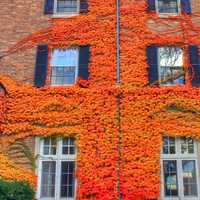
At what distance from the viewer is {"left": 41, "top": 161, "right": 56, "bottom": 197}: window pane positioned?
1308 centimetres

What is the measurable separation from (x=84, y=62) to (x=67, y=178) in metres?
4.21

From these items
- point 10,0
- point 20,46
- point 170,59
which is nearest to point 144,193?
point 170,59

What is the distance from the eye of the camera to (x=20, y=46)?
14953mm

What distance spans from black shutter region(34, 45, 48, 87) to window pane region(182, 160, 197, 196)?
5.72 meters

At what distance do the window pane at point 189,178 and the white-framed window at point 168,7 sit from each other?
233 inches

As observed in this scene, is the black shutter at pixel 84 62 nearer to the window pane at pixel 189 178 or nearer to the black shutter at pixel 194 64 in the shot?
the black shutter at pixel 194 64

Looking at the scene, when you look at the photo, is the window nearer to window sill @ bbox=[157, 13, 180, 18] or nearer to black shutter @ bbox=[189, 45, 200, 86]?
window sill @ bbox=[157, 13, 180, 18]

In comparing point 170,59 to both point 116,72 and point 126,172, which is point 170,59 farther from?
point 126,172

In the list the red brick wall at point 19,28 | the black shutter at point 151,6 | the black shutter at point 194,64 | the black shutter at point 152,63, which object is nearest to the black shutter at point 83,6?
the red brick wall at point 19,28

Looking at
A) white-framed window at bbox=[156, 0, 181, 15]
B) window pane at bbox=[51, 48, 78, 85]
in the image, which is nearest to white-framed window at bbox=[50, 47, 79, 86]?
window pane at bbox=[51, 48, 78, 85]

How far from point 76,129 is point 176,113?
3459mm

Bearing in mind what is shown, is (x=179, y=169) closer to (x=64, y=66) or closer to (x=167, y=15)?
(x=64, y=66)

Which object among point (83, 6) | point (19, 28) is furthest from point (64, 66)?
point (83, 6)

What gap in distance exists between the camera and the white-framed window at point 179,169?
13.0m
